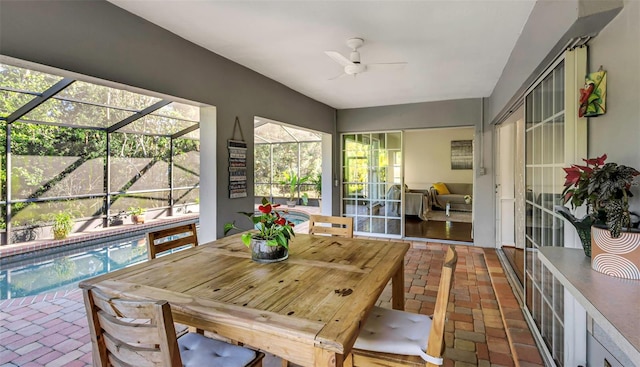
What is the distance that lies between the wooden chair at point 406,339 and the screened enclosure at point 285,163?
8.02 m

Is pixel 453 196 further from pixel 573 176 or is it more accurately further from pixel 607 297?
pixel 607 297

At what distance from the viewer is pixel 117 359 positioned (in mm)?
1102

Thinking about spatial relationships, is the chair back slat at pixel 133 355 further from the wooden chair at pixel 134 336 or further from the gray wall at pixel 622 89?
the gray wall at pixel 622 89

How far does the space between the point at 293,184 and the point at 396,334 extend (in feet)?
27.3

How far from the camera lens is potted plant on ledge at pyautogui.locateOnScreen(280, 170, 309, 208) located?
31.6ft

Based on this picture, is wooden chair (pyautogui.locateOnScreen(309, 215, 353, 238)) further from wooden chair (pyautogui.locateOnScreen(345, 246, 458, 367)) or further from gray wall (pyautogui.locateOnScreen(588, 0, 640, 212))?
gray wall (pyautogui.locateOnScreen(588, 0, 640, 212))

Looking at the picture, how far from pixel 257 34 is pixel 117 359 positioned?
248cm

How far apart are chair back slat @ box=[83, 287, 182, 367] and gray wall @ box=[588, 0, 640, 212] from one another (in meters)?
1.73

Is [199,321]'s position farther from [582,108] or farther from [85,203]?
[85,203]

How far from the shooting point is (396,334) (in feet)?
4.68

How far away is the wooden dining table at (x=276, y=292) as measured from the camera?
1008mm

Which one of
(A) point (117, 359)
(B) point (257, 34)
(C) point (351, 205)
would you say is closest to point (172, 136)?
(C) point (351, 205)

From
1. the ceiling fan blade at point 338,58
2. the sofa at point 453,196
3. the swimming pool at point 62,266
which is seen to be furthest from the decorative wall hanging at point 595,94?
the sofa at point 453,196

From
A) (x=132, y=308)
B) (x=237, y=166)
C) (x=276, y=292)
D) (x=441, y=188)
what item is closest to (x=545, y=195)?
(x=276, y=292)
